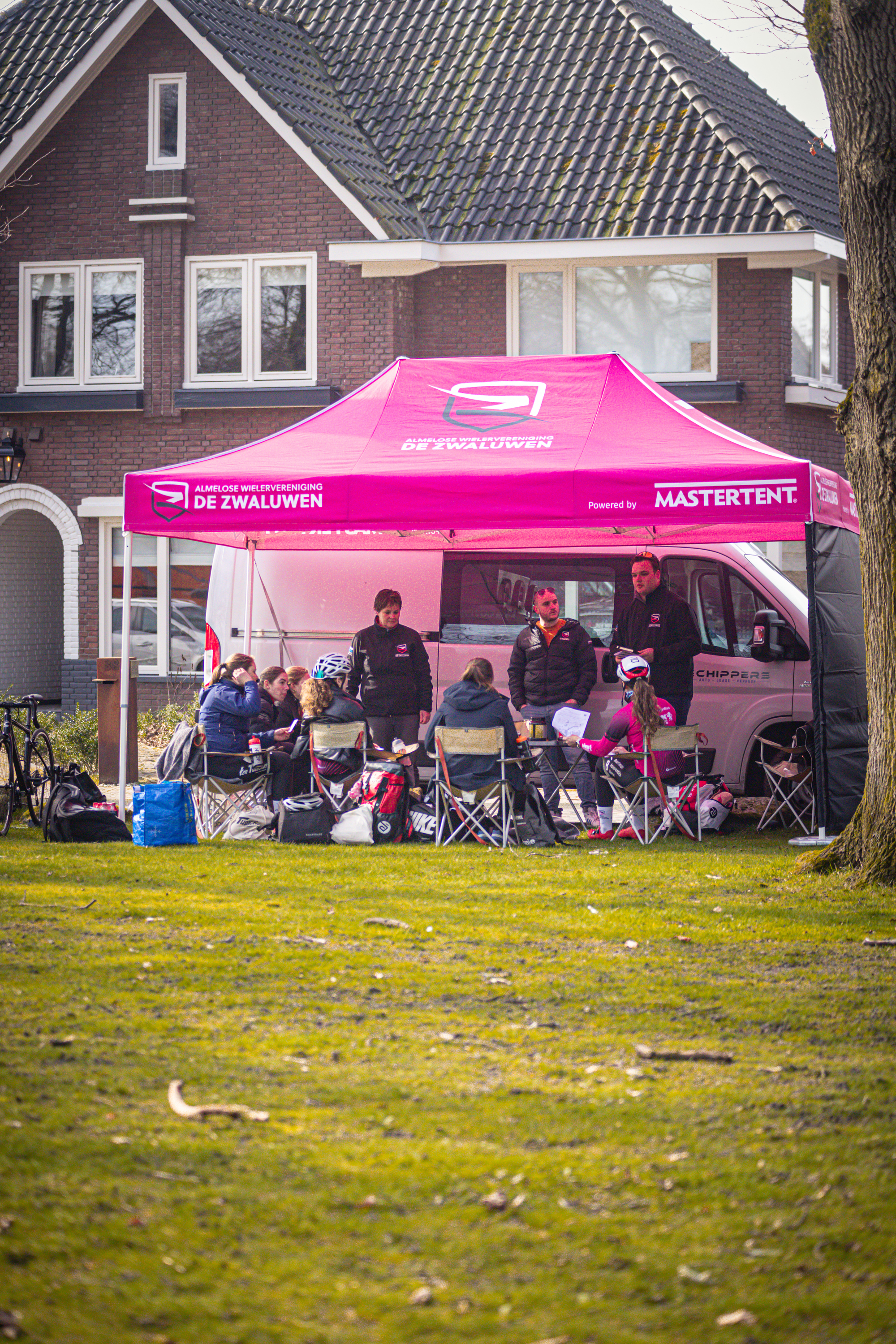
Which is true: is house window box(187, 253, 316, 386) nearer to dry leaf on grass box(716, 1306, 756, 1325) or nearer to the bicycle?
the bicycle

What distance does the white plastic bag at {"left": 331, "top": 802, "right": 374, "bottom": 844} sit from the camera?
10.5 meters

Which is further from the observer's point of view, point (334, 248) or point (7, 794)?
point (334, 248)

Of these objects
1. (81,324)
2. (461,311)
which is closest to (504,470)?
(461,311)

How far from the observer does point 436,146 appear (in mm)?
20297

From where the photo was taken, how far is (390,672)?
11930 millimetres

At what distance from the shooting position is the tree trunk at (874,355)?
8.78 m

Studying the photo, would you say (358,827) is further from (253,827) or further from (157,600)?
(157,600)

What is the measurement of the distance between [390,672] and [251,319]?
30.4 ft

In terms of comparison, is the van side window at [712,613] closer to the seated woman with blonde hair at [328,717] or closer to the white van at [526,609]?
the white van at [526,609]

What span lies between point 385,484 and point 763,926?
4.36 metres

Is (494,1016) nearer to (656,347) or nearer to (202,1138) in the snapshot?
(202,1138)

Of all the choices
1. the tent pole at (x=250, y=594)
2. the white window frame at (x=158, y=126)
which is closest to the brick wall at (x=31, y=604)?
the white window frame at (x=158, y=126)

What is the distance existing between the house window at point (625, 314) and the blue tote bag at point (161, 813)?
10581 millimetres

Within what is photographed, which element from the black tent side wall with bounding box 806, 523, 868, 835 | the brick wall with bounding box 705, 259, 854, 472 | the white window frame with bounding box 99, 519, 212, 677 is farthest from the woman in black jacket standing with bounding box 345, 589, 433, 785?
the white window frame with bounding box 99, 519, 212, 677
